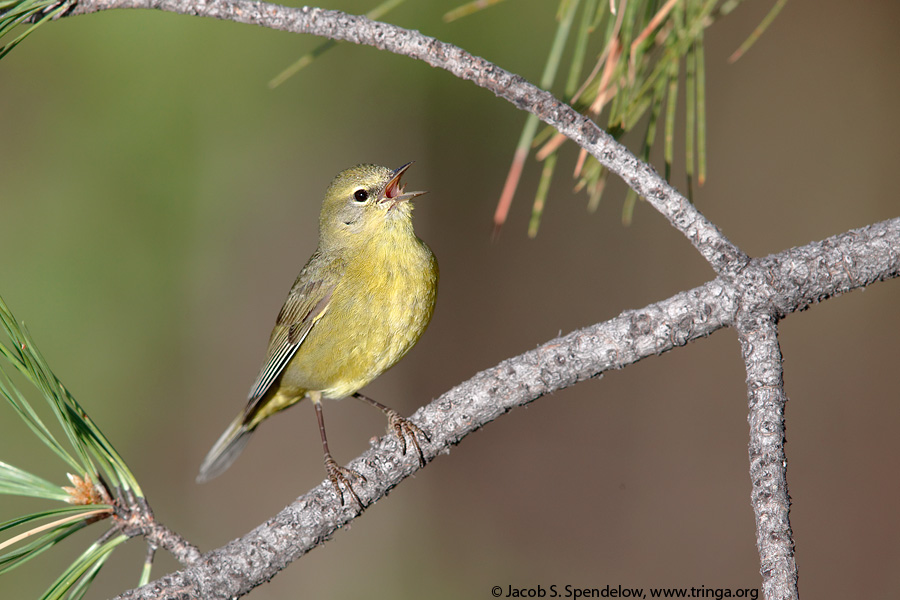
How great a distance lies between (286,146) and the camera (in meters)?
5.55

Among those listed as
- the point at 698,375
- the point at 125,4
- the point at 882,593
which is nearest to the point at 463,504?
the point at 698,375

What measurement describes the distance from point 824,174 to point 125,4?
526cm

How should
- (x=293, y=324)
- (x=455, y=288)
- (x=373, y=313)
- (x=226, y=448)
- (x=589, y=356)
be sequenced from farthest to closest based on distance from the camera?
1. (x=455, y=288)
2. (x=226, y=448)
3. (x=293, y=324)
4. (x=373, y=313)
5. (x=589, y=356)

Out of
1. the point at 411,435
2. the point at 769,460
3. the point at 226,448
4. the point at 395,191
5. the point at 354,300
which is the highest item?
the point at 395,191

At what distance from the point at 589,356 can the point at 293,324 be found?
6.65 ft

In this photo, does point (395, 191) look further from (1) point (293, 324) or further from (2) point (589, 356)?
(2) point (589, 356)

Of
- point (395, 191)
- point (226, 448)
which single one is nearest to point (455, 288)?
point (395, 191)

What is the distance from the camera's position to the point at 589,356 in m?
2.10

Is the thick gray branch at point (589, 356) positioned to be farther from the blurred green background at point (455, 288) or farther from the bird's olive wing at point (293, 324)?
the blurred green background at point (455, 288)

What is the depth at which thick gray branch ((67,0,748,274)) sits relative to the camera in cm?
208

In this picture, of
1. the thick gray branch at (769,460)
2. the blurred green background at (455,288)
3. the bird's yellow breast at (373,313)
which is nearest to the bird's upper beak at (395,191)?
the bird's yellow breast at (373,313)

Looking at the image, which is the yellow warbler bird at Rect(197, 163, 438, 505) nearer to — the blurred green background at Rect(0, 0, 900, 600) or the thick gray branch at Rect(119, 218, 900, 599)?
the thick gray branch at Rect(119, 218, 900, 599)

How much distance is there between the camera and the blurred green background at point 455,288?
488 centimetres

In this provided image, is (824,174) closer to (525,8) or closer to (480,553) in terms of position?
(525,8)
